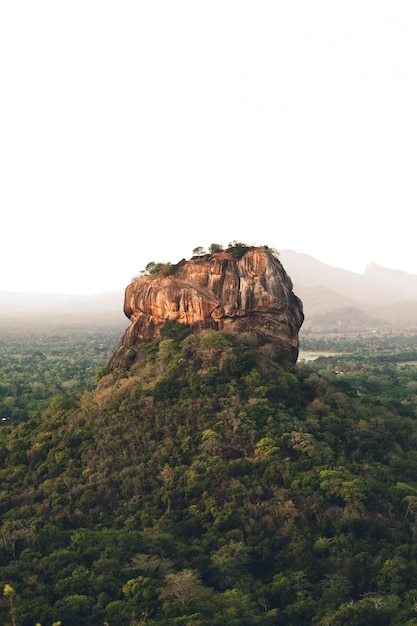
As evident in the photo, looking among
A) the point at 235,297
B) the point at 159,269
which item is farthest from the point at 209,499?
the point at 159,269

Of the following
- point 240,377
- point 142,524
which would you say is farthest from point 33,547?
point 240,377

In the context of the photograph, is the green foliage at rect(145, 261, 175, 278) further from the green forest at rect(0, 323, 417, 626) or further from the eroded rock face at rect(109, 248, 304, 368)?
the green forest at rect(0, 323, 417, 626)

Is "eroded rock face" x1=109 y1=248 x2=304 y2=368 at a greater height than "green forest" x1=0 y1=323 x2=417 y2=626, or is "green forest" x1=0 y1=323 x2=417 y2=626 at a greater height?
"eroded rock face" x1=109 y1=248 x2=304 y2=368

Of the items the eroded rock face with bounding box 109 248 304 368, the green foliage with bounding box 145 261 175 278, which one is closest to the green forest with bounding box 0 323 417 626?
the eroded rock face with bounding box 109 248 304 368

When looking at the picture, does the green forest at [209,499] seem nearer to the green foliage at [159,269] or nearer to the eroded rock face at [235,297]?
the eroded rock face at [235,297]

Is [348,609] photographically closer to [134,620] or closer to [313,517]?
[313,517]

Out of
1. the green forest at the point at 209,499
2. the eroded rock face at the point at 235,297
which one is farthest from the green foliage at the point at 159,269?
the green forest at the point at 209,499
